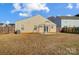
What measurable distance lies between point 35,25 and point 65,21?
1.05ft

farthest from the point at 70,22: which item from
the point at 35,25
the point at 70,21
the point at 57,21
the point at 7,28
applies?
the point at 7,28

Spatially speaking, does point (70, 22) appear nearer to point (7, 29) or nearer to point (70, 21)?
point (70, 21)

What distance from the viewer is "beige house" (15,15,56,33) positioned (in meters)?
2.85

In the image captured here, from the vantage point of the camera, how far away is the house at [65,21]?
2.84m

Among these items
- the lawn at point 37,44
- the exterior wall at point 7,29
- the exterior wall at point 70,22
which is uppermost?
the exterior wall at point 70,22

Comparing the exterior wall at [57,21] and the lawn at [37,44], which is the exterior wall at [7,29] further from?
the exterior wall at [57,21]

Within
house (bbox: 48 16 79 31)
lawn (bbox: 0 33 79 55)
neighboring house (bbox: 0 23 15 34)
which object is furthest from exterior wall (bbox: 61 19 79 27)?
neighboring house (bbox: 0 23 15 34)

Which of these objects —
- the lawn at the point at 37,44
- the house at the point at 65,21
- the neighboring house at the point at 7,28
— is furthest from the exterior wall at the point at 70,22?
the neighboring house at the point at 7,28

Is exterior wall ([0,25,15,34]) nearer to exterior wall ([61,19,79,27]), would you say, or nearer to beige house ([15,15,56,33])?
beige house ([15,15,56,33])

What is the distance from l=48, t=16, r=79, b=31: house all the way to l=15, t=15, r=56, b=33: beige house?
4 cm

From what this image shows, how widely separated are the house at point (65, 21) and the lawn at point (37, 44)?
105mm

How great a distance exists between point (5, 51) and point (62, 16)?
2.31 feet

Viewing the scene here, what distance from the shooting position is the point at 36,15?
9.36ft
